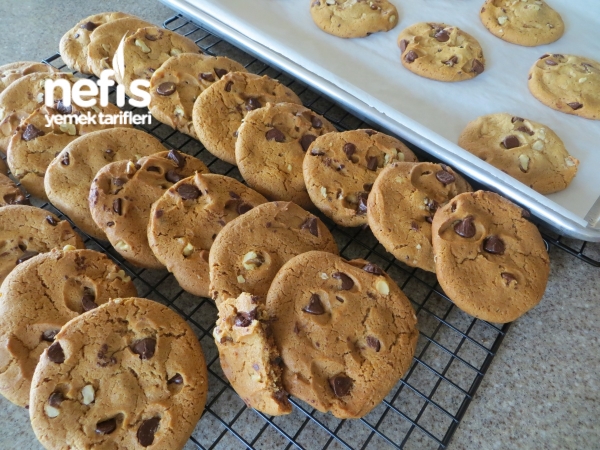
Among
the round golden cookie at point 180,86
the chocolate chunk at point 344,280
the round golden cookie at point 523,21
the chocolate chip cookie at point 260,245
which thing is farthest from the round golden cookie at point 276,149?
the round golden cookie at point 523,21

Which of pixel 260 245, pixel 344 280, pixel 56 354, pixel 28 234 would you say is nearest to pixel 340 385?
pixel 344 280

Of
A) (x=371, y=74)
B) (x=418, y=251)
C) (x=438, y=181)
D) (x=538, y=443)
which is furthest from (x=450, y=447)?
(x=371, y=74)

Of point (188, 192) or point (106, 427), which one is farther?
point (188, 192)

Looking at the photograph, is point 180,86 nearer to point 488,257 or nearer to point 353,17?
point 353,17

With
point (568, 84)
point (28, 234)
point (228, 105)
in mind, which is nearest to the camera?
point (28, 234)

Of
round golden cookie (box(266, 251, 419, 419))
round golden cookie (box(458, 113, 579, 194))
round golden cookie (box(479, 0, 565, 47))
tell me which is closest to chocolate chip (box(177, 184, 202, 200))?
round golden cookie (box(266, 251, 419, 419))

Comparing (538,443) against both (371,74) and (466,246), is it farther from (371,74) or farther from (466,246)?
(371,74)

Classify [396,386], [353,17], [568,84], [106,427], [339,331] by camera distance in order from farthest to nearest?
[353,17]
[568,84]
[396,386]
[339,331]
[106,427]
